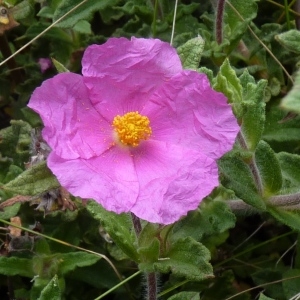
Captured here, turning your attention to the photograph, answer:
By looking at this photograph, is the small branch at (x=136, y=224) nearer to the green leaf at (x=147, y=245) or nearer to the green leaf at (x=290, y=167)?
the green leaf at (x=147, y=245)

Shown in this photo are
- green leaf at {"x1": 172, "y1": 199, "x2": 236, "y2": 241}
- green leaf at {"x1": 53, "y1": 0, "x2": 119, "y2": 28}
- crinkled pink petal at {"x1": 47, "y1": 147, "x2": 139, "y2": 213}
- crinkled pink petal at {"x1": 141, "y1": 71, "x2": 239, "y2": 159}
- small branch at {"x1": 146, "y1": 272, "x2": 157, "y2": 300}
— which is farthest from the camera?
green leaf at {"x1": 53, "y1": 0, "x2": 119, "y2": 28}

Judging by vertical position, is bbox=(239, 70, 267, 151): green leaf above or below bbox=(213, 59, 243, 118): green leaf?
below

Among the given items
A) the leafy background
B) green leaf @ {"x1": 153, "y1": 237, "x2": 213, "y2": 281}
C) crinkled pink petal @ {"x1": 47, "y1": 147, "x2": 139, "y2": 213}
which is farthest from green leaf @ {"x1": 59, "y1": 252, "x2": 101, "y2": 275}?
crinkled pink petal @ {"x1": 47, "y1": 147, "x2": 139, "y2": 213}

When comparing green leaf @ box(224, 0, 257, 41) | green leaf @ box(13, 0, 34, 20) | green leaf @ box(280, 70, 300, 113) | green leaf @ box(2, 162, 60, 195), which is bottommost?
green leaf @ box(224, 0, 257, 41)

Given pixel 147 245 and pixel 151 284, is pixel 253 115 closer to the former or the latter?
pixel 147 245

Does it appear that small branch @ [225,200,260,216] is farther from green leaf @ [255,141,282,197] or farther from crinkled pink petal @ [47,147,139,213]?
crinkled pink petal @ [47,147,139,213]

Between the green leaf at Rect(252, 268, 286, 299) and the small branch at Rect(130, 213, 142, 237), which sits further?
the green leaf at Rect(252, 268, 286, 299)

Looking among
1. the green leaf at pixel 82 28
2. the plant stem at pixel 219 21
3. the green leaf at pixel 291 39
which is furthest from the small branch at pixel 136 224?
the green leaf at pixel 82 28
